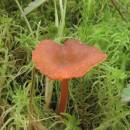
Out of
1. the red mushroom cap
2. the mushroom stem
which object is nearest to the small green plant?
the mushroom stem

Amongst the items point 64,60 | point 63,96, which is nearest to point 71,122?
point 63,96

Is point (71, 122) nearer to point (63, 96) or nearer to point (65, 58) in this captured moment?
point (63, 96)

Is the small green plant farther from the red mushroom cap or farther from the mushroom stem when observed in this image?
the red mushroom cap

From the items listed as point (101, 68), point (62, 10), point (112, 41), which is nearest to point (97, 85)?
point (101, 68)

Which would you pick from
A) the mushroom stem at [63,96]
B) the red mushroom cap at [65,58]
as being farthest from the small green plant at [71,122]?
the red mushroom cap at [65,58]

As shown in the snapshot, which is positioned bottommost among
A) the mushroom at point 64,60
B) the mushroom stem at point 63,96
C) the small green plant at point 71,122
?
the small green plant at point 71,122

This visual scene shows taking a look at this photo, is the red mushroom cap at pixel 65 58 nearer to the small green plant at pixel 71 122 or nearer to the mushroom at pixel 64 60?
the mushroom at pixel 64 60

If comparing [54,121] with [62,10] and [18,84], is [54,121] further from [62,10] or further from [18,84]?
[62,10]
